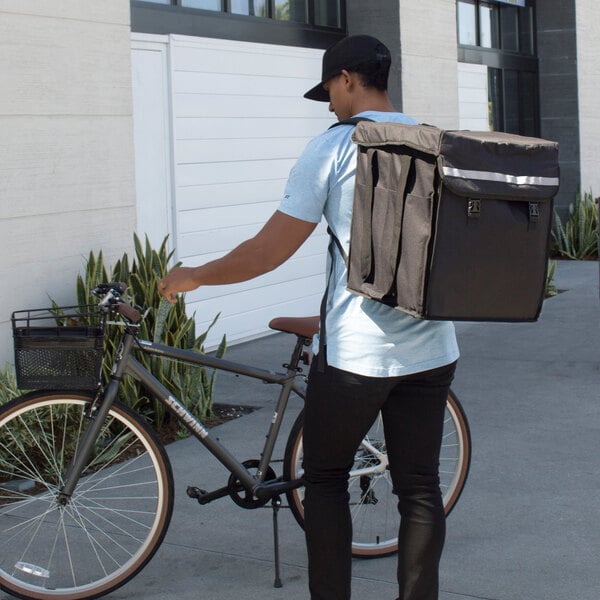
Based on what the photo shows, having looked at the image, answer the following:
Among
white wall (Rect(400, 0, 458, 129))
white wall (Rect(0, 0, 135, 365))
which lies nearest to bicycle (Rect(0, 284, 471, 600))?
white wall (Rect(0, 0, 135, 365))

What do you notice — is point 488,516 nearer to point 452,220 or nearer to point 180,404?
point 180,404

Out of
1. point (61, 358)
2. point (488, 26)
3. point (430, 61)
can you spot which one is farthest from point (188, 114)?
point (488, 26)

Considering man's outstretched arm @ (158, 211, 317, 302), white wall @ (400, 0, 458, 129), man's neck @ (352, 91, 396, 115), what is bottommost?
man's outstretched arm @ (158, 211, 317, 302)

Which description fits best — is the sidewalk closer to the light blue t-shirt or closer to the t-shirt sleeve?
the light blue t-shirt

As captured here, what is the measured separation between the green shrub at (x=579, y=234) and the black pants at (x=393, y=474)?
1124 centimetres

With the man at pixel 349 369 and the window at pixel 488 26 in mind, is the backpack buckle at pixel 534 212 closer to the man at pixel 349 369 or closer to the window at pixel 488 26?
the man at pixel 349 369

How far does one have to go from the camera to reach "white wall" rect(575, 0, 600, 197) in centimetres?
1518

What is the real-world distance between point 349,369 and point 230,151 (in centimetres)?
592

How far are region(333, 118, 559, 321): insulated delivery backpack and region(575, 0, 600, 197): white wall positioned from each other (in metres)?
12.4

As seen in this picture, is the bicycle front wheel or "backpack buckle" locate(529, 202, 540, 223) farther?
the bicycle front wheel

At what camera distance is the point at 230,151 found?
903cm

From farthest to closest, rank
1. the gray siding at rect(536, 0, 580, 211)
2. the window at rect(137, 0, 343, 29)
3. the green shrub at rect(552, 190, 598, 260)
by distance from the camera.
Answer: the gray siding at rect(536, 0, 580, 211) < the green shrub at rect(552, 190, 598, 260) < the window at rect(137, 0, 343, 29)

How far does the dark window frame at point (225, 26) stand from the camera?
831cm

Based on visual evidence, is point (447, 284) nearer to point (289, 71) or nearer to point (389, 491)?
point (389, 491)
